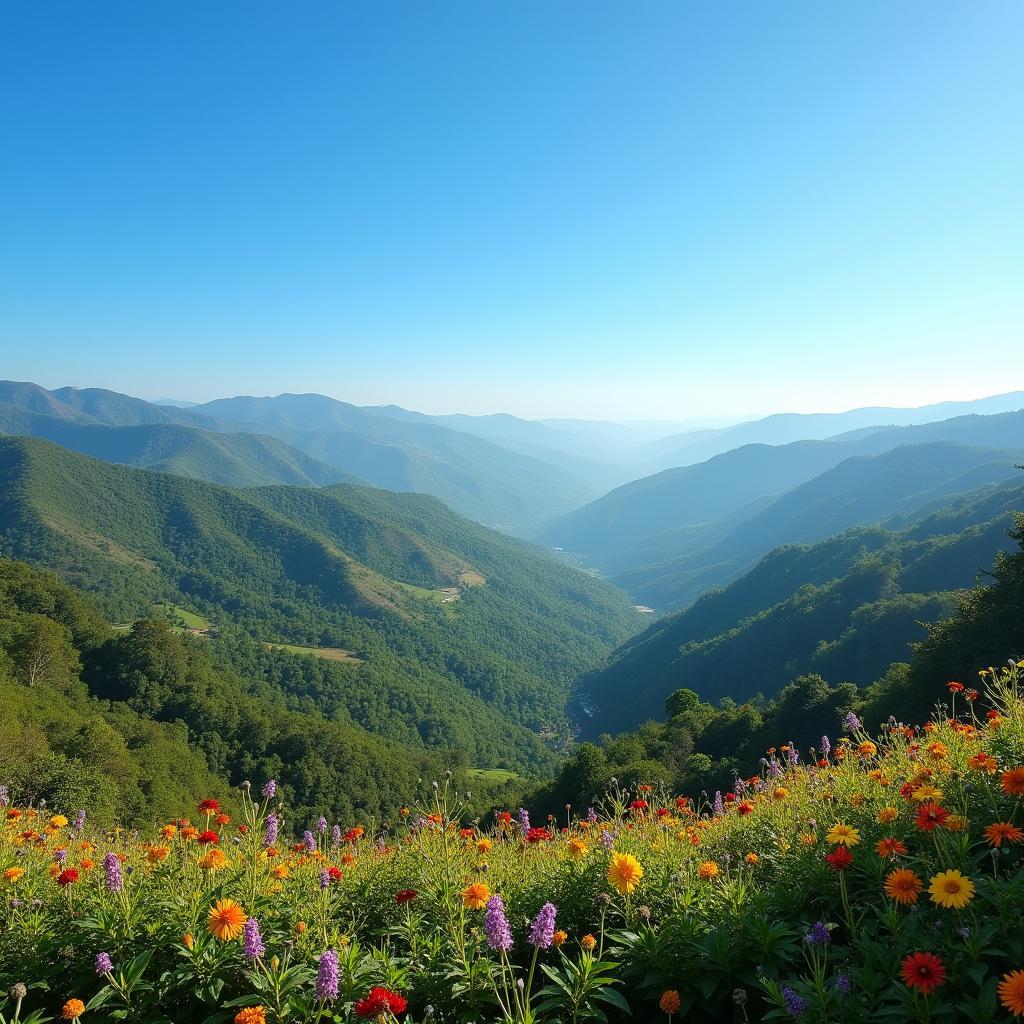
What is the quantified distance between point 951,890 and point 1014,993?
2.05 feet

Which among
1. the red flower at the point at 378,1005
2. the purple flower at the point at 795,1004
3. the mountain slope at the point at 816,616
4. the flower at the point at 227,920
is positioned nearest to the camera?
the red flower at the point at 378,1005

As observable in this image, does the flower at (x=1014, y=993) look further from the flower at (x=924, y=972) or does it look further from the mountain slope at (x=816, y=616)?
the mountain slope at (x=816, y=616)

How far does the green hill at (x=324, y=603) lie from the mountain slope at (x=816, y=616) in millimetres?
22424

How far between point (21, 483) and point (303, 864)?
200222 millimetres

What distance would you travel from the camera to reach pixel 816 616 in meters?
79.2

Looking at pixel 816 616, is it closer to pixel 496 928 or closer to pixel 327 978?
pixel 496 928

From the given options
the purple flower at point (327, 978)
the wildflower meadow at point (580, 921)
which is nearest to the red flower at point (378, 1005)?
the wildflower meadow at point (580, 921)

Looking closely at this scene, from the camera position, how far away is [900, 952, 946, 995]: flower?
85.4 inches

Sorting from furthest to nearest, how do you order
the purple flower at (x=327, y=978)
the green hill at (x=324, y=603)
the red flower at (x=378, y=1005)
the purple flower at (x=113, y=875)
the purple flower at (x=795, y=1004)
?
the green hill at (x=324, y=603), the purple flower at (x=113, y=875), the purple flower at (x=795, y=1004), the purple flower at (x=327, y=978), the red flower at (x=378, y=1005)

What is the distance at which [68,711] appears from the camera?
35438 millimetres

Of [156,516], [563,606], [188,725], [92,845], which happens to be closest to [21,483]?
[156,516]

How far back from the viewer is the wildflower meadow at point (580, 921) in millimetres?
2645

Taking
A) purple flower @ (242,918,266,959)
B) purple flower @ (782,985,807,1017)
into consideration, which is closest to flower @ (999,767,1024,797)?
purple flower @ (782,985,807,1017)

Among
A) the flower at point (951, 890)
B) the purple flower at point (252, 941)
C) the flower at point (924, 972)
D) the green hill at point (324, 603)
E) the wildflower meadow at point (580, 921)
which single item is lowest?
the green hill at point (324, 603)
